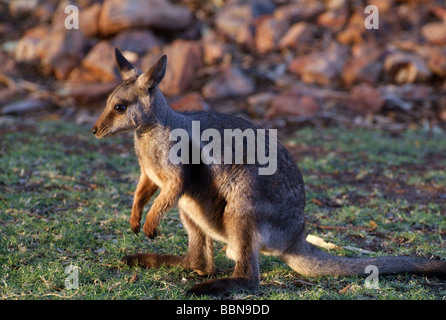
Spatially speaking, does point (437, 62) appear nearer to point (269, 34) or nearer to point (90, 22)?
point (269, 34)

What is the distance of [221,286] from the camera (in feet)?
11.8

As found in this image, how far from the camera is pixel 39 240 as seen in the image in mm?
4418

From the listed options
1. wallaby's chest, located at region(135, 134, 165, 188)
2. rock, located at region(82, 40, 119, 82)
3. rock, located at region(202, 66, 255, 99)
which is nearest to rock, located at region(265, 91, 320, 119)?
rock, located at region(202, 66, 255, 99)

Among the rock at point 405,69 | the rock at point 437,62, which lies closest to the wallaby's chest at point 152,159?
the rock at point 405,69

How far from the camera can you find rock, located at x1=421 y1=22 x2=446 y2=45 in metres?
11.8

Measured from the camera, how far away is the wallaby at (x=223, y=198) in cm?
375

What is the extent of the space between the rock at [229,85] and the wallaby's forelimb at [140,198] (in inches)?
262

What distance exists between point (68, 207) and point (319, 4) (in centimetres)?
1034

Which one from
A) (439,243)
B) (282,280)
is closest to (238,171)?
(282,280)

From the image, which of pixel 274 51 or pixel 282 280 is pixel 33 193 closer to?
pixel 282 280

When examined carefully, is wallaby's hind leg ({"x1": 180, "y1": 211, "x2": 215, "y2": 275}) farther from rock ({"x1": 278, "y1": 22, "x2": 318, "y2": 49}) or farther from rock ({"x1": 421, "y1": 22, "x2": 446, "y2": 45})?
rock ({"x1": 421, "y1": 22, "x2": 446, "y2": 45})

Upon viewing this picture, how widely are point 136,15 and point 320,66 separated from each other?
A: 456 cm

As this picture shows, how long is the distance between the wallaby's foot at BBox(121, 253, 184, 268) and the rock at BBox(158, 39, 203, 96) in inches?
271

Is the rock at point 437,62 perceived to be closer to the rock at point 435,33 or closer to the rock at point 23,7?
the rock at point 435,33
